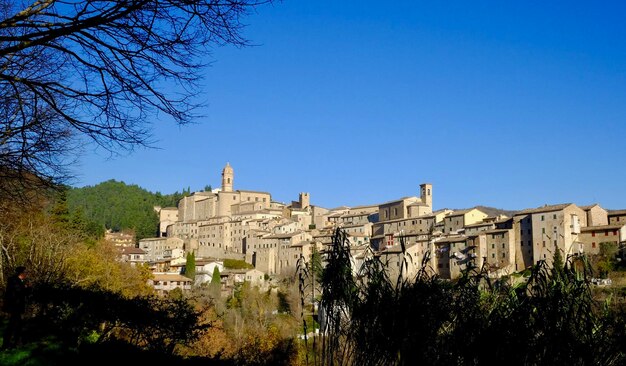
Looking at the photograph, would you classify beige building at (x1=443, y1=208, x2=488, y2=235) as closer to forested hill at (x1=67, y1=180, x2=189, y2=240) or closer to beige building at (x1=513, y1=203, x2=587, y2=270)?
beige building at (x1=513, y1=203, x2=587, y2=270)

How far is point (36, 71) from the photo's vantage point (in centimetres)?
655

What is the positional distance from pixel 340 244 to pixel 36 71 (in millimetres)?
4226

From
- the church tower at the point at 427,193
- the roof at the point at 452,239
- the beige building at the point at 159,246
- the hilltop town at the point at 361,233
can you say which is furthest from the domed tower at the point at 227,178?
the roof at the point at 452,239

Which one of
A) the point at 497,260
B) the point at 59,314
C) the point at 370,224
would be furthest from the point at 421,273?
the point at 370,224

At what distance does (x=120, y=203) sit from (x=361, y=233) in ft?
219

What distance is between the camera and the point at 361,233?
7650 cm

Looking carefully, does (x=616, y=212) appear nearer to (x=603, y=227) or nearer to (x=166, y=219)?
(x=603, y=227)

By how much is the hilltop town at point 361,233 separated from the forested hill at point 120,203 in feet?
47.9

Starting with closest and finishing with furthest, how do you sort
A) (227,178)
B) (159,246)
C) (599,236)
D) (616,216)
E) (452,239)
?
1. (599,236)
2. (616,216)
3. (452,239)
4. (159,246)
5. (227,178)

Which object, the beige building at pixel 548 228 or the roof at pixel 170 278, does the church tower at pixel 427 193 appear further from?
the roof at pixel 170 278

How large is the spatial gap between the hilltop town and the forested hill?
1461 cm

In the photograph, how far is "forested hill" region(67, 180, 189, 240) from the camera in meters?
113

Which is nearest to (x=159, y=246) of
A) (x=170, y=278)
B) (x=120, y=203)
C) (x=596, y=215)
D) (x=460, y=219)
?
(x=170, y=278)

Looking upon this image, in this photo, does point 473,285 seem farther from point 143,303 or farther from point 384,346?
point 143,303
